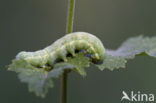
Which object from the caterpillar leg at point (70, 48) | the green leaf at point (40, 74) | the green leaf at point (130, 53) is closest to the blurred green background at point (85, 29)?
the green leaf at point (130, 53)

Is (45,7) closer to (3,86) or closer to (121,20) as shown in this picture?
(121,20)

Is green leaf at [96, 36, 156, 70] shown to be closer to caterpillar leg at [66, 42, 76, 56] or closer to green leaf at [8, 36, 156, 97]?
green leaf at [8, 36, 156, 97]

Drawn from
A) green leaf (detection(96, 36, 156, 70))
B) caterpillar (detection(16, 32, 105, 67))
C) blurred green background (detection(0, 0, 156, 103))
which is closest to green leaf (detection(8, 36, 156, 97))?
green leaf (detection(96, 36, 156, 70))

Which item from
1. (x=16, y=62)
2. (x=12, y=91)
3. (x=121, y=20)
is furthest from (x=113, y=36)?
(x=16, y=62)

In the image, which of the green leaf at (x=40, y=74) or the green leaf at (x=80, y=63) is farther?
the green leaf at (x=80, y=63)

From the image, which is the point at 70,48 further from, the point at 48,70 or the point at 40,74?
the point at 40,74

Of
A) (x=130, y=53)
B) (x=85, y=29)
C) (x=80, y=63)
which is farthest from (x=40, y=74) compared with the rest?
(x=85, y=29)

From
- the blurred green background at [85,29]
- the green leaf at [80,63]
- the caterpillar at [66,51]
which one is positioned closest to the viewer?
the green leaf at [80,63]

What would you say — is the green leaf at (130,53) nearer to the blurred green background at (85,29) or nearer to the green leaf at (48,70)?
the green leaf at (48,70)
